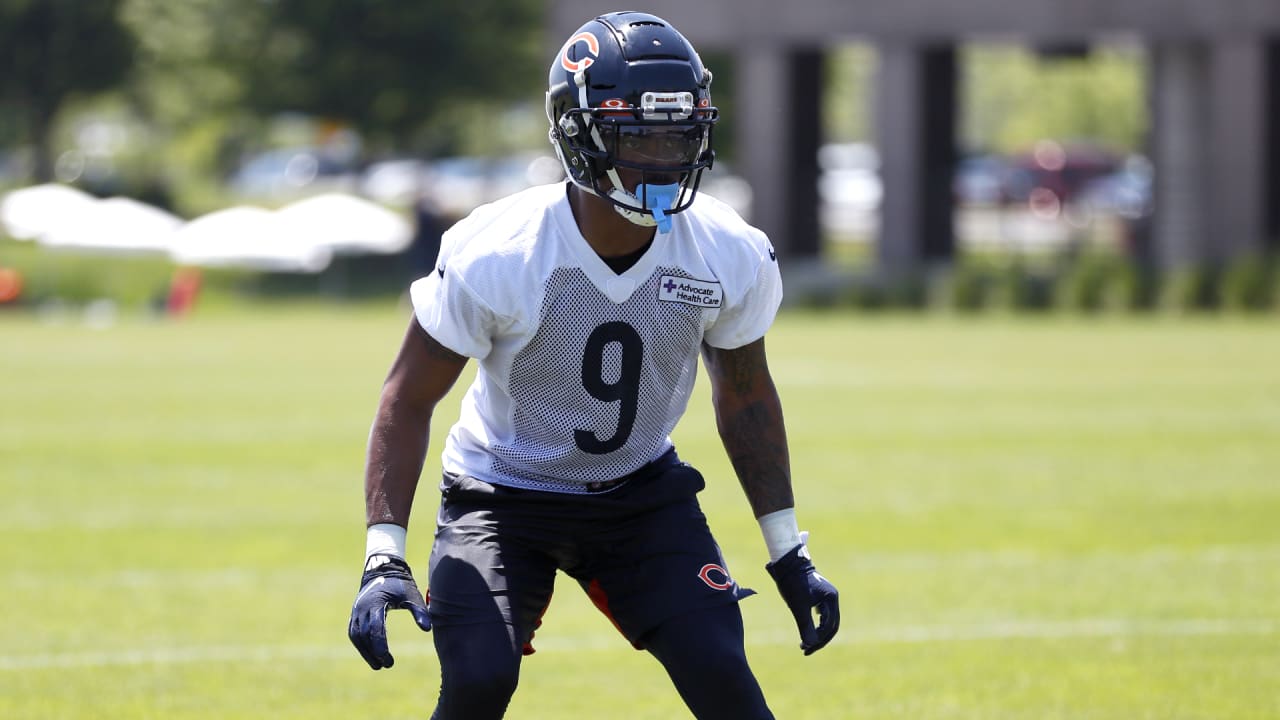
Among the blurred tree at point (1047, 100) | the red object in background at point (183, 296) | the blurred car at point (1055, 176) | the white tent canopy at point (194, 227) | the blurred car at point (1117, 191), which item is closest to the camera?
the white tent canopy at point (194, 227)

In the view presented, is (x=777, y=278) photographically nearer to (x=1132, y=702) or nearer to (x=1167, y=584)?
(x=1132, y=702)

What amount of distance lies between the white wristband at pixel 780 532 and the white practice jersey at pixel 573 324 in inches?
14.0

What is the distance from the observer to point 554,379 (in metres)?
4.96

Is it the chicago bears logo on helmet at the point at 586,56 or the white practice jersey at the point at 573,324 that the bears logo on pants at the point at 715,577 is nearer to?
the white practice jersey at the point at 573,324

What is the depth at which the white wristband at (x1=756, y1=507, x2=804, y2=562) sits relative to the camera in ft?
16.9

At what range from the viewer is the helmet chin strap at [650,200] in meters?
4.74

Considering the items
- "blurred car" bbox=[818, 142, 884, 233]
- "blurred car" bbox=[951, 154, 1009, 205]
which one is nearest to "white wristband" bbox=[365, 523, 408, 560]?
"blurred car" bbox=[818, 142, 884, 233]

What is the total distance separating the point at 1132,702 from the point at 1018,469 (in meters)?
7.30

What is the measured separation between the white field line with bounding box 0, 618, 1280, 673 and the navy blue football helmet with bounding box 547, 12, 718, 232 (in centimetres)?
411

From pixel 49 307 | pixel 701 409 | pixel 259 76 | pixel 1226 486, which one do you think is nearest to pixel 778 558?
pixel 1226 486

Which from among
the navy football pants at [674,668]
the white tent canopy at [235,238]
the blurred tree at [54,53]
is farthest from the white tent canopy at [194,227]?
the navy football pants at [674,668]

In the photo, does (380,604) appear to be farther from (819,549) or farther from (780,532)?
(819,549)

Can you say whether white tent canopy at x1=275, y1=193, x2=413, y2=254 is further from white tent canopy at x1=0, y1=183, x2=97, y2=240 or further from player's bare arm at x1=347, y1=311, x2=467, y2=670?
player's bare arm at x1=347, y1=311, x2=467, y2=670

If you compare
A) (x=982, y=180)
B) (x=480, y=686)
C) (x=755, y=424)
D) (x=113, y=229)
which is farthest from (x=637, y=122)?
(x=982, y=180)
